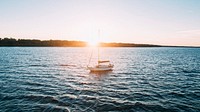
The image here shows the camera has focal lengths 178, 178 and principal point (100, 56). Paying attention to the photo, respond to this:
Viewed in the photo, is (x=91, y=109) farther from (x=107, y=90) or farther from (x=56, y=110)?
(x=107, y=90)

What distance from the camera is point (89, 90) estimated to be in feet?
109

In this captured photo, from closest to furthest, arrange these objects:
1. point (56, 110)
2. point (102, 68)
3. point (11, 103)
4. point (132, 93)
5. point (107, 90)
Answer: point (56, 110), point (11, 103), point (132, 93), point (107, 90), point (102, 68)

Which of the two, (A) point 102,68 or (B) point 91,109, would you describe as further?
(A) point 102,68

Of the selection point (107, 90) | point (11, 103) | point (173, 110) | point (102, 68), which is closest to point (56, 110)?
point (11, 103)

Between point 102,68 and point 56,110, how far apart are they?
115 feet

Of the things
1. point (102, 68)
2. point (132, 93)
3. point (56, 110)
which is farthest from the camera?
point (102, 68)

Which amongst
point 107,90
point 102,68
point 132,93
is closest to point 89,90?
point 107,90

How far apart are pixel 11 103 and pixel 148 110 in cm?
1899

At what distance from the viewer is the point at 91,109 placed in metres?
23.6

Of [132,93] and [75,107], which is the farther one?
[132,93]

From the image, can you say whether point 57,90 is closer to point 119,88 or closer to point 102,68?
point 119,88

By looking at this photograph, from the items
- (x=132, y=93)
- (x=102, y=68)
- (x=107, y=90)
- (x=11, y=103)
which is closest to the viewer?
(x=11, y=103)

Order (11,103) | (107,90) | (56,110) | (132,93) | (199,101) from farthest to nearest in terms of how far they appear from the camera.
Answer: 1. (107,90)
2. (132,93)
3. (199,101)
4. (11,103)
5. (56,110)

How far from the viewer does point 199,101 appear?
2702cm
